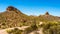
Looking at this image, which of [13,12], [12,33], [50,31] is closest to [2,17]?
[13,12]

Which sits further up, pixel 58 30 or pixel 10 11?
pixel 10 11

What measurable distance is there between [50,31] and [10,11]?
5173 cm

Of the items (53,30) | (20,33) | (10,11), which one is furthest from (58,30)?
(10,11)

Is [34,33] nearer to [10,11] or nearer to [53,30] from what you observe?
[53,30]

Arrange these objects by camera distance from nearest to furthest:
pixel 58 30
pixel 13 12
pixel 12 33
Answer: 1. pixel 58 30
2. pixel 12 33
3. pixel 13 12

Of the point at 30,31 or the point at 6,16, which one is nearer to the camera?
the point at 30,31

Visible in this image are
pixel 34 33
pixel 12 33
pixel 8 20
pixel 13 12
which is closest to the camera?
pixel 34 33

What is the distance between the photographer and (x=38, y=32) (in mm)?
25359

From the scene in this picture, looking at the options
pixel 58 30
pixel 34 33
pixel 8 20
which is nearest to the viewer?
pixel 58 30

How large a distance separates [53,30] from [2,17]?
45.8 m

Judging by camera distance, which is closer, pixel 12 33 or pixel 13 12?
pixel 12 33

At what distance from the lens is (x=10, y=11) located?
240ft

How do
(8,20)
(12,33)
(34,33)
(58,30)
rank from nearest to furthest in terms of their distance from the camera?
(58,30) < (34,33) < (12,33) < (8,20)

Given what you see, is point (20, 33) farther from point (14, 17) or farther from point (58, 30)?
point (14, 17)
